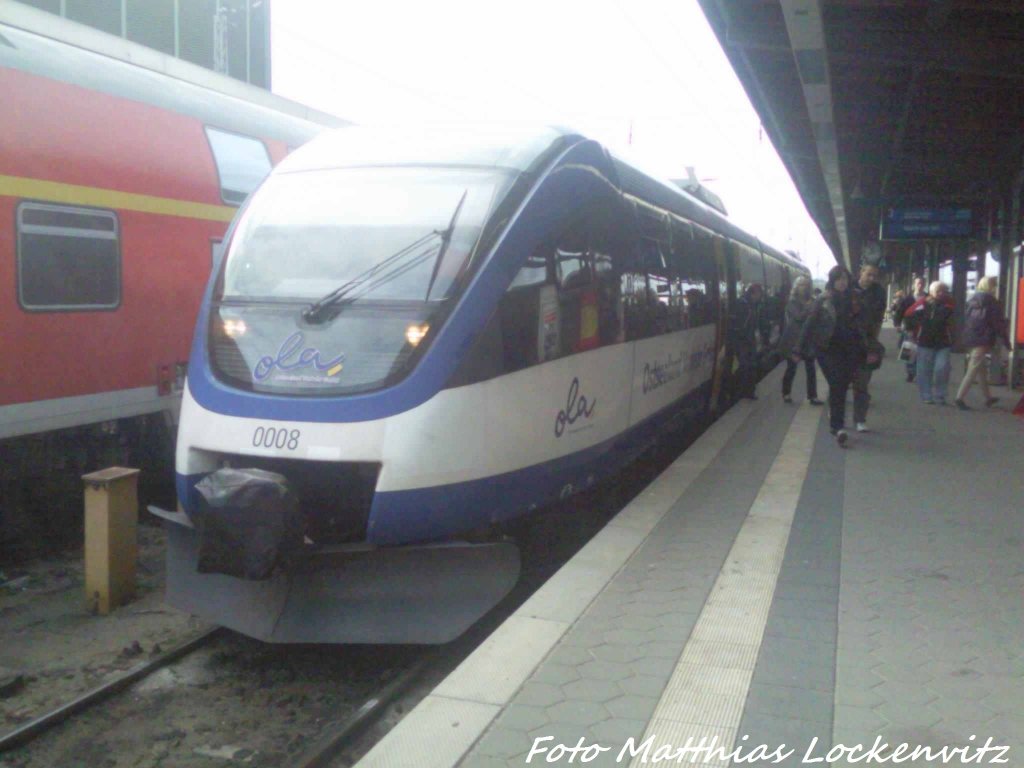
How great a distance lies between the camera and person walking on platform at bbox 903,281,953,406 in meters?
13.4

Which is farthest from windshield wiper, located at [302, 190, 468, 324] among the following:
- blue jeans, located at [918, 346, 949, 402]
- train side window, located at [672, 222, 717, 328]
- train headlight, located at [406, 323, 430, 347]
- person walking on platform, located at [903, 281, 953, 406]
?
blue jeans, located at [918, 346, 949, 402]

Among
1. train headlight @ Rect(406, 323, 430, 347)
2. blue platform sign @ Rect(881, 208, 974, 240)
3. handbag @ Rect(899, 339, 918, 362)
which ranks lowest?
handbag @ Rect(899, 339, 918, 362)

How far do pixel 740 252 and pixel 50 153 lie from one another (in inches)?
390

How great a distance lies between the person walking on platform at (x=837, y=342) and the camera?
10.2 metres

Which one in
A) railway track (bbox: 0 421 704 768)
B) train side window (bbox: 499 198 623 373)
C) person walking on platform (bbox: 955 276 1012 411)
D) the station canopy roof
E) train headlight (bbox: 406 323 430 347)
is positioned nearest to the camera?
railway track (bbox: 0 421 704 768)

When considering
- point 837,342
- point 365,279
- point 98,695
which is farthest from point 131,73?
point 837,342

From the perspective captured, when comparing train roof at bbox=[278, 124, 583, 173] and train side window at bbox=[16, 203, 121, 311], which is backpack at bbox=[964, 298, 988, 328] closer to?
train roof at bbox=[278, 124, 583, 173]

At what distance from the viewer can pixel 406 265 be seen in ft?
19.8

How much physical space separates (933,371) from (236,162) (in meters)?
9.02

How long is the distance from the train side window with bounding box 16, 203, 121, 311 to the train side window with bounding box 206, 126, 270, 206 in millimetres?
1593

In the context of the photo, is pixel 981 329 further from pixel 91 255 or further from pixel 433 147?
pixel 91 255

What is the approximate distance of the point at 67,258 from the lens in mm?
7719

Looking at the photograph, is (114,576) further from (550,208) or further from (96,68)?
(96,68)

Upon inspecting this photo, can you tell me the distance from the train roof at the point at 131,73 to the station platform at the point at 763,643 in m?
4.97
